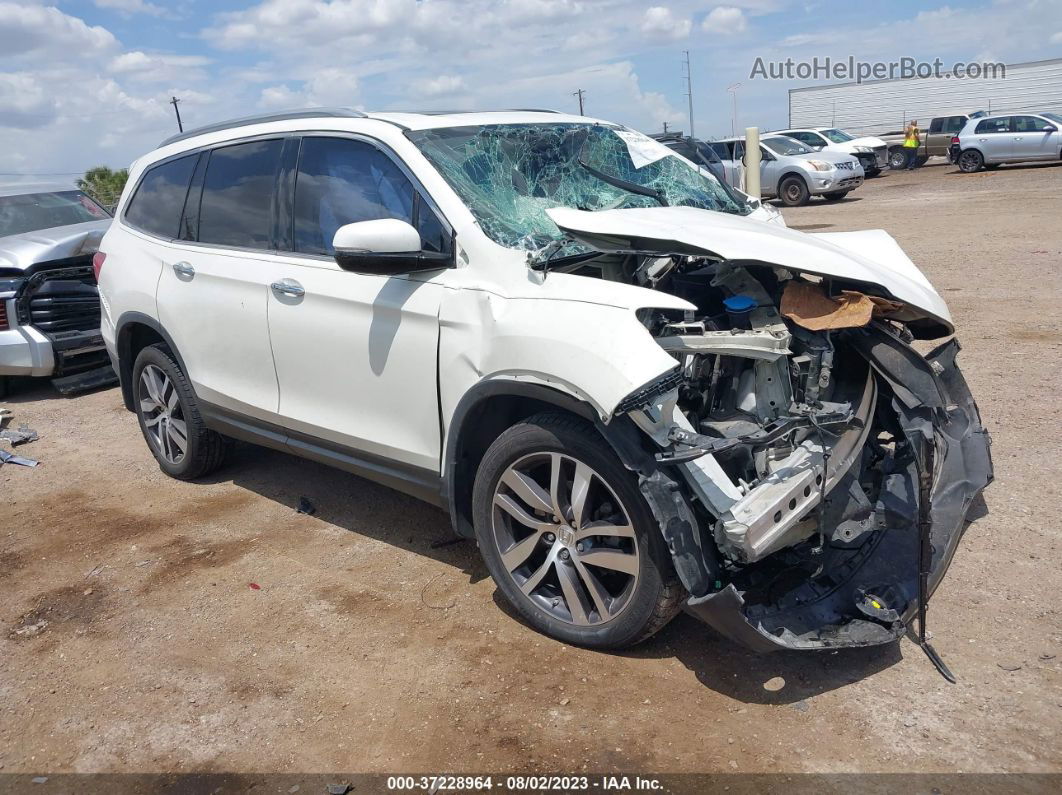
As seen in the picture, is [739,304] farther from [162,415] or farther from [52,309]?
[52,309]

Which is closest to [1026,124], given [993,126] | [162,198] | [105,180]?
[993,126]

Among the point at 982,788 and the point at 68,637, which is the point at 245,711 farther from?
the point at 982,788

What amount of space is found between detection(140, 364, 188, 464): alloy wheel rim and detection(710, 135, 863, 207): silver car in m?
17.5

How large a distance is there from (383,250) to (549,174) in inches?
41.7

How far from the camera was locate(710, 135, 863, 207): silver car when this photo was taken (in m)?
21.6

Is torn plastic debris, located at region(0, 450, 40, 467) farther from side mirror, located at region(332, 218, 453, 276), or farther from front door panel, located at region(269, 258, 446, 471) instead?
side mirror, located at region(332, 218, 453, 276)

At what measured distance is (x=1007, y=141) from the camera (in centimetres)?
2544

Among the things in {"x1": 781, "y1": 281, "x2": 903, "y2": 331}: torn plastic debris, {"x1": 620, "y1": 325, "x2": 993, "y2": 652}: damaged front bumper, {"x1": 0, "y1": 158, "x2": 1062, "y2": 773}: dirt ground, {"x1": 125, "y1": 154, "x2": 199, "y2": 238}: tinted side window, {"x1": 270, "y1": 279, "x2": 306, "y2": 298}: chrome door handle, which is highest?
{"x1": 125, "y1": 154, "x2": 199, "y2": 238}: tinted side window

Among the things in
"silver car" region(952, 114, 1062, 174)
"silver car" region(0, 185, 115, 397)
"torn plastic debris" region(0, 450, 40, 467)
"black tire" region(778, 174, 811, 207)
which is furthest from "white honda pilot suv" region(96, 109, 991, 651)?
"silver car" region(952, 114, 1062, 174)

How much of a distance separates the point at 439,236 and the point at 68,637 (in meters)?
2.44

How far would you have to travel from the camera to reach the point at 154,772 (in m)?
3.10

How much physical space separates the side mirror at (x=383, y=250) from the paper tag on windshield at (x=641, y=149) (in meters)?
1.45

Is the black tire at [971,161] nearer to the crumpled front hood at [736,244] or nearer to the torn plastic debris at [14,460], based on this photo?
the crumpled front hood at [736,244]

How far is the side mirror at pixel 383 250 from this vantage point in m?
3.54
